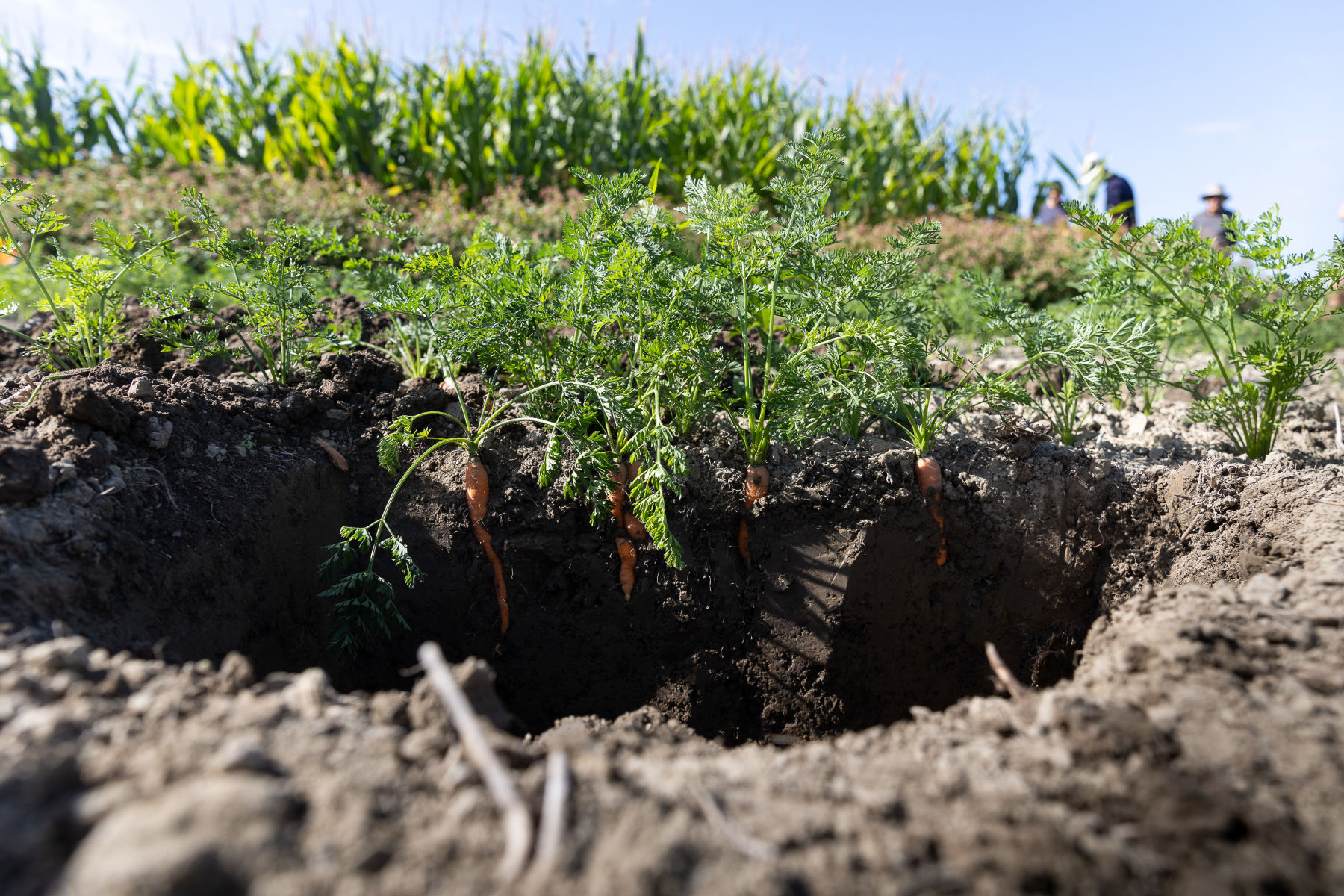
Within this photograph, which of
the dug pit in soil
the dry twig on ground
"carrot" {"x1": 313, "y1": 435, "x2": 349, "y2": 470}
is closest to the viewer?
the dry twig on ground

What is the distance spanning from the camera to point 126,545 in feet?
6.66

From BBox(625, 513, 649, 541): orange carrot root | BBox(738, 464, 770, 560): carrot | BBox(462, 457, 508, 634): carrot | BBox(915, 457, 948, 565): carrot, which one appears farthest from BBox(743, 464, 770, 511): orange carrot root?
BBox(462, 457, 508, 634): carrot

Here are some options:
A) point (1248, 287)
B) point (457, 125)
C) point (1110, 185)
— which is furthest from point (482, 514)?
point (1110, 185)

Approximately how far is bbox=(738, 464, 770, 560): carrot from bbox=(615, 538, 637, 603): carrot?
0.39 meters

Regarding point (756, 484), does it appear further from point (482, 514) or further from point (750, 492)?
point (482, 514)

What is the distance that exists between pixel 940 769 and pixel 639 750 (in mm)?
582

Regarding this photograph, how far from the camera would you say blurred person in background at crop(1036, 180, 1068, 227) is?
8.99m

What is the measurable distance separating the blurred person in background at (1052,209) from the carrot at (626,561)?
8.16 m

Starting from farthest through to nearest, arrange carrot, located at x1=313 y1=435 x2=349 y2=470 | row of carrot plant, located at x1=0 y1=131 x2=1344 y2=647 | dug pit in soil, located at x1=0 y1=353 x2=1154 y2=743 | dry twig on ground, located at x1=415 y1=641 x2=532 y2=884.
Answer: carrot, located at x1=313 y1=435 x2=349 y2=470
dug pit in soil, located at x1=0 y1=353 x2=1154 y2=743
row of carrot plant, located at x1=0 y1=131 x2=1344 y2=647
dry twig on ground, located at x1=415 y1=641 x2=532 y2=884

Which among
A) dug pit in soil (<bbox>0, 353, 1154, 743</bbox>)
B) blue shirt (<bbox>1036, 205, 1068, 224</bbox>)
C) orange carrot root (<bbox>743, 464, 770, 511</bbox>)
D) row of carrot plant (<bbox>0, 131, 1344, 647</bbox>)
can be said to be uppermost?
blue shirt (<bbox>1036, 205, 1068, 224</bbox>)

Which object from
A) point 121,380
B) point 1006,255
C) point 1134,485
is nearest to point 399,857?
point 121,380

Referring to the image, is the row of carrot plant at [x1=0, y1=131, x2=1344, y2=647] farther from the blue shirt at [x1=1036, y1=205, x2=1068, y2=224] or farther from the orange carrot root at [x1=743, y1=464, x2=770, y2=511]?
the blue shirt at [x1=1036, y1=205, x2=1068, y2=224]

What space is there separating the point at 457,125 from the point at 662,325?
6609 mm

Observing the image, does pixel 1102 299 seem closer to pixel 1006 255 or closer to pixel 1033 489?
pixel 1033 489
